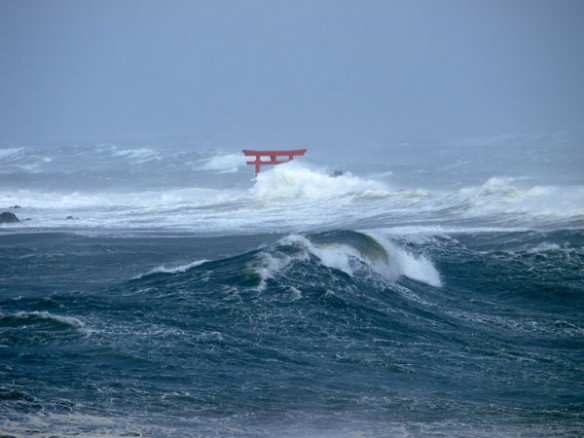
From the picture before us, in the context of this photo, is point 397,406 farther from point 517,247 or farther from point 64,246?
point 64,246

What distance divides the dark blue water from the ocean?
0.12 ft

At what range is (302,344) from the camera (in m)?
12.5

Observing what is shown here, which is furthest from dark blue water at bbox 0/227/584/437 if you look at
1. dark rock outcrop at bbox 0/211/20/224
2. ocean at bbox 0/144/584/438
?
dark rock outcrop at bbox 0/211/20/224

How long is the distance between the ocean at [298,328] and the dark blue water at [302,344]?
4 centimetres

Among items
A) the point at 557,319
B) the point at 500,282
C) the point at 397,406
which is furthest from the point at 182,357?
the point at 500,282

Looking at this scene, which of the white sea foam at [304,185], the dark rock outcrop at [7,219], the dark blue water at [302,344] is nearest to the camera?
the dark blue water at [302,344]

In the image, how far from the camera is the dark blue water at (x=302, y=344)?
9695 mm

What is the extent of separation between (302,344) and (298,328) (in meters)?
0.82

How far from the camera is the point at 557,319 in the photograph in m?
14.9

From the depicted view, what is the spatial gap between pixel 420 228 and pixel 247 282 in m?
11.3

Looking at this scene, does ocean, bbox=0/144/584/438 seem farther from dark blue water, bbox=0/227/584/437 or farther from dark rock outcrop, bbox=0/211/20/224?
dark rock outcrop, bbox=0/211/20/224

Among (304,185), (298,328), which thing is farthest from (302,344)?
(304,185)

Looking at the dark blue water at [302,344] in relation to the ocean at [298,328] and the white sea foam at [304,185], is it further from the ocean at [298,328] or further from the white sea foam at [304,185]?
the white sea foam at [304,185]

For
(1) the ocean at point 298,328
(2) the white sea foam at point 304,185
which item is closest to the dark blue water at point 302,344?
(1) the ocean at point 298,328
